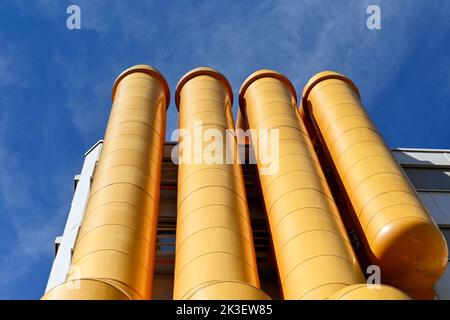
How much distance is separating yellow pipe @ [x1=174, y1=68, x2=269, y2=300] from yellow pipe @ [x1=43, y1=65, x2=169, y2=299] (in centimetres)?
83

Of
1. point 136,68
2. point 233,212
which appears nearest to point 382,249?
point 233,212

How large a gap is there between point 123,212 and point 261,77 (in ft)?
35.0

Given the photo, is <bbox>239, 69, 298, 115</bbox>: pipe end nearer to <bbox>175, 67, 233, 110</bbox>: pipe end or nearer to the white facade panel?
<bbox>175, 67, 233, 110</bbox>: pipe end

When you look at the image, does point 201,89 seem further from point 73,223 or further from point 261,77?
point 73,223

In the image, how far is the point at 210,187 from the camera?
1320 centimetres

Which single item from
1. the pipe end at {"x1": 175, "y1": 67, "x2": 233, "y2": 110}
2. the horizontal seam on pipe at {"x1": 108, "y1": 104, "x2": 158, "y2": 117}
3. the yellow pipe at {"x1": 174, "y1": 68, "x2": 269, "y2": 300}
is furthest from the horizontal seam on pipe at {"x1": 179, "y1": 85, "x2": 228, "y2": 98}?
the horizontal seam on pipe at {"x1": 108, "y1": 104, "x2": 158, "y2": 117}

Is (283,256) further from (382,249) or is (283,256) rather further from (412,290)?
(412,290)

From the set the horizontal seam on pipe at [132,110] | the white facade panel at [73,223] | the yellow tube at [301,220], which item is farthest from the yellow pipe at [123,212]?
the yellow tube at [301,220]

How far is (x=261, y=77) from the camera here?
2077 centimetres

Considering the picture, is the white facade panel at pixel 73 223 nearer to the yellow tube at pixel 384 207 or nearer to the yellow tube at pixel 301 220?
the yellow tube at pixel 301 220

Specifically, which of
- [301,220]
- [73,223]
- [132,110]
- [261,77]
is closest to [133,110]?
[132,110]

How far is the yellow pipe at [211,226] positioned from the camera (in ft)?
32.9

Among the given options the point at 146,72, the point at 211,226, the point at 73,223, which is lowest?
the point at 211,226
